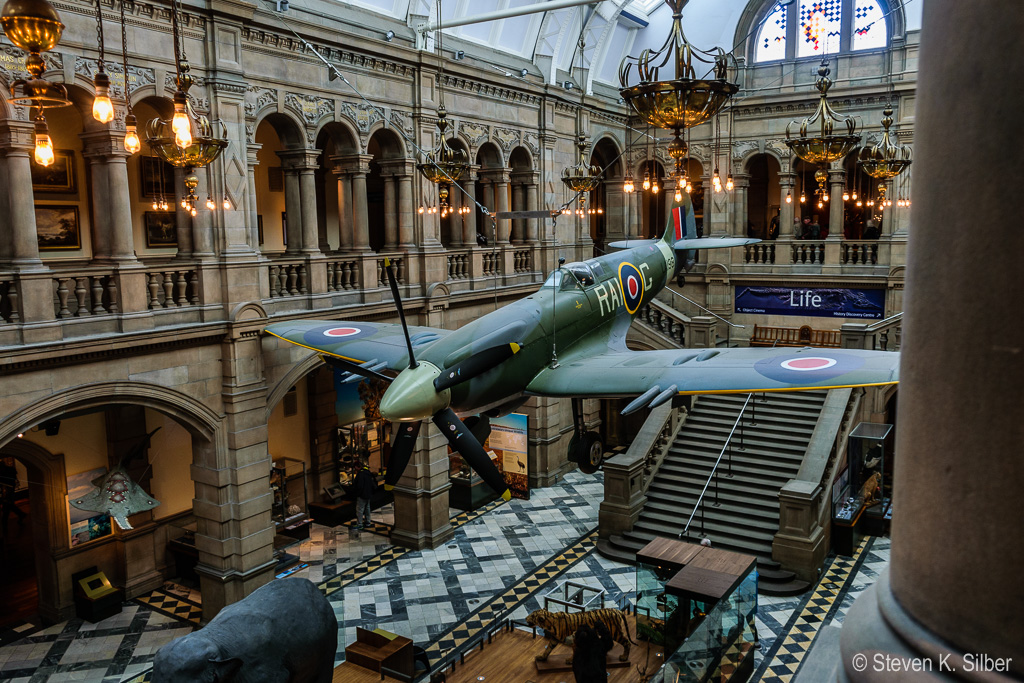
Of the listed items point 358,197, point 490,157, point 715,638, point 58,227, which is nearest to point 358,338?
point 358,197

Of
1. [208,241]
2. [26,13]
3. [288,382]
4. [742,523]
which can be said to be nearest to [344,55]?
[208,241]

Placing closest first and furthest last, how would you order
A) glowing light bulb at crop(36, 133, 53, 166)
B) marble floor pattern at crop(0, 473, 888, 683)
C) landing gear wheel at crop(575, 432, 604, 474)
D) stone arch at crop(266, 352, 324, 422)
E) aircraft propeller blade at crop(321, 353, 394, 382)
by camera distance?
glowing light bulb at crop(36, 133, 53, 166)
landing gear wheel at crop(575, 432, 604, 474)
aircraft propeller blade at crop(321, 353, 394, 382)
marble floor pattern at crop(0, 473, 888, 683)
stone arch at crop(266, 352, 324, 422)

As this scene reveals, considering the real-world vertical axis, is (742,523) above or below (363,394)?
below

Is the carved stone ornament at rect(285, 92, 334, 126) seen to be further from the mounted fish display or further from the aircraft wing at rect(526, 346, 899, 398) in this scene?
the mounted fish display

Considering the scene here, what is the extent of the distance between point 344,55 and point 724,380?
1029cm

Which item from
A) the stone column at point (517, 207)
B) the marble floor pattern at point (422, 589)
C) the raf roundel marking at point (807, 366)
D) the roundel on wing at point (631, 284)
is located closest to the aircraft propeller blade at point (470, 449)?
the raf roundel marking at point (807, 366)

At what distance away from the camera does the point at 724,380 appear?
10047mm

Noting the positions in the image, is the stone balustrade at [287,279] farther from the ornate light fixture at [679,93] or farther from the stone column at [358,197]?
the ornate light fixture at [679,93]

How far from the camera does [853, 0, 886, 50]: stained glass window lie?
72.5 ft

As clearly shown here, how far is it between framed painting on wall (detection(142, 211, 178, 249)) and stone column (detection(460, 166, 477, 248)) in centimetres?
678

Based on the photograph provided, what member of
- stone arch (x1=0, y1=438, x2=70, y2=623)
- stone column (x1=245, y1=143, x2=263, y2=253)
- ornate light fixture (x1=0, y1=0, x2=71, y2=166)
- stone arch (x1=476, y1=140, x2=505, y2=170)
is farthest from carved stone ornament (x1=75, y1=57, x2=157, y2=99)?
stone arch (x1=476, y1=140, x2=505, y2=170)

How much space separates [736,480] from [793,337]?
7.34m

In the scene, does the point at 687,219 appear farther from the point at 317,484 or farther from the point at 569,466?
the point at 317,484

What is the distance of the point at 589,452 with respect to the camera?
35.9ft
